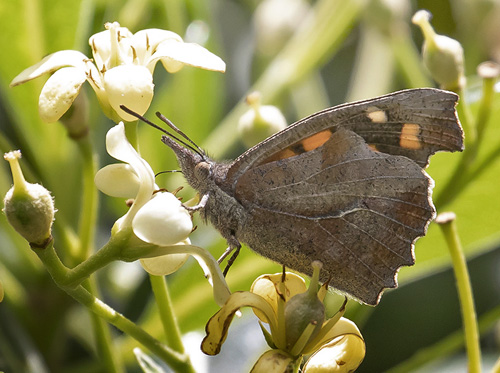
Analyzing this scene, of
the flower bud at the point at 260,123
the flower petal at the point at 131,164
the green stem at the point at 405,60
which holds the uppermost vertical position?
the green stem at the point at 405,60

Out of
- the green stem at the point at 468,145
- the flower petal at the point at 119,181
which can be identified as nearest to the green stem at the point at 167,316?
the flower petal at the point at 119,181

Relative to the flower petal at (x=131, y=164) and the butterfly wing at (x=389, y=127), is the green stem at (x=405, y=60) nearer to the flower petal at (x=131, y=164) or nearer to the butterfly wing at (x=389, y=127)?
the butterfly wing at (x=389, y=127)

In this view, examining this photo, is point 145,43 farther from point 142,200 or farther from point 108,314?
point 108,314

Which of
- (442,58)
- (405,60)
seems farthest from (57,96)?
(405,60)

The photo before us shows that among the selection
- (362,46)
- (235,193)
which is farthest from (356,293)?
(362,46)

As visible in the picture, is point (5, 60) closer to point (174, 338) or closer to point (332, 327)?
point (174, 338)

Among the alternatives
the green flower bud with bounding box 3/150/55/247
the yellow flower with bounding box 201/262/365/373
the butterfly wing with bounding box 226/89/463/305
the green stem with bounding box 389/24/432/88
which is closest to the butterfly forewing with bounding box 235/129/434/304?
the butterfly wing with bounding box 226/89/463/305

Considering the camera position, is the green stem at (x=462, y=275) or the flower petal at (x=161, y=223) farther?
the green stem at (x=462, y=275)
